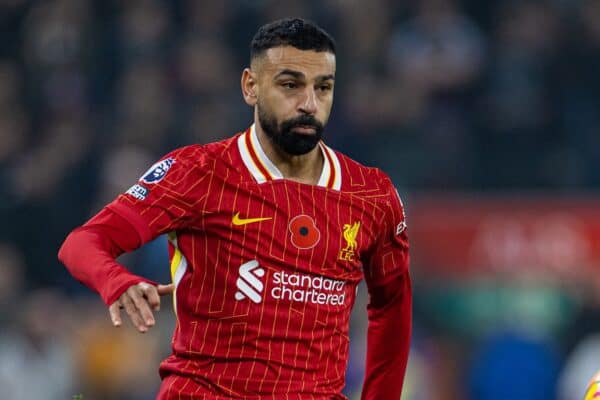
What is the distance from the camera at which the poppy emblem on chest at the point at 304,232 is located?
476cm

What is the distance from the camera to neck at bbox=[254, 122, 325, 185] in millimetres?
4918

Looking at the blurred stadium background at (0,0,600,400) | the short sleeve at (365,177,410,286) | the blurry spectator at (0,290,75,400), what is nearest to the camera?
the short sleeve at (365,177,410,286)

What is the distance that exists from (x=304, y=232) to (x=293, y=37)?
0.66 metres

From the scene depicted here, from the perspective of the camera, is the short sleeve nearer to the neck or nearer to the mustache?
the neck

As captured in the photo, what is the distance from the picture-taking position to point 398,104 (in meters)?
12.3

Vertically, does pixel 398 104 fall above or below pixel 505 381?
above

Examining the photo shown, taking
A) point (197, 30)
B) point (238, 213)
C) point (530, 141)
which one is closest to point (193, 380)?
point (238, 213)

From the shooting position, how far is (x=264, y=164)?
4.89 meters

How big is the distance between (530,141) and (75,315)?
3.99 m

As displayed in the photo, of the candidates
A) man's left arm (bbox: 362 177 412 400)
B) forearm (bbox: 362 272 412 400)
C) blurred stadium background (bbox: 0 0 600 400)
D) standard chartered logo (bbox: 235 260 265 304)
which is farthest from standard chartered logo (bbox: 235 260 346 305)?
blurred stadium background (bbox: 0 0 600 400)

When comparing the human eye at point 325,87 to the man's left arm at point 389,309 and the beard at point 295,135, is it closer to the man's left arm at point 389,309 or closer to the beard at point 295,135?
the beard at point 295,135

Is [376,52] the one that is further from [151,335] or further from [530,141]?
[151,335]

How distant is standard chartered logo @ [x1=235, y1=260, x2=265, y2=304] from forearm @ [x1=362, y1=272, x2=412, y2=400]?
2.05 feet

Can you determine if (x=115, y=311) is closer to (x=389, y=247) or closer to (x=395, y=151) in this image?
(x=389, y=247)
